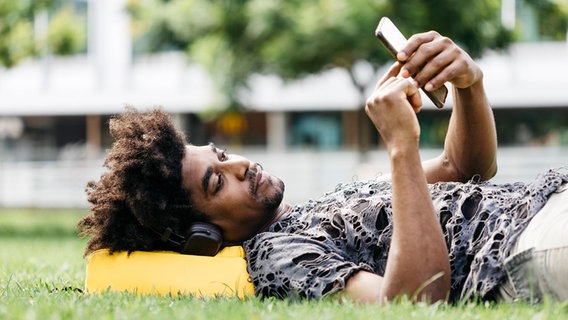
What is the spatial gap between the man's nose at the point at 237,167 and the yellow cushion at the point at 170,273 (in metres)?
0.35

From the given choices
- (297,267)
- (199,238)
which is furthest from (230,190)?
(297,267)

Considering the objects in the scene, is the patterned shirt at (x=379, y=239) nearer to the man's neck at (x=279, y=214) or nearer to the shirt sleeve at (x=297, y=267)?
the shirt sleeve at (x=297, y=267)

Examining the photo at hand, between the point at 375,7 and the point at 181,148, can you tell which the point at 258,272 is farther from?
the point at 375,7

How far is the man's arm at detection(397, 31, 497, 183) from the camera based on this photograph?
3.86 m

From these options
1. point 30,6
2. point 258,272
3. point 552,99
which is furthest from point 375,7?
point 552,99

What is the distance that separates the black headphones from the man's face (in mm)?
70

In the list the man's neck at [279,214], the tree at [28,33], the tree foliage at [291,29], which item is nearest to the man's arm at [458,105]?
the man's neck at [279,214]

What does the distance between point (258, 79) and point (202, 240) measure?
18998 mm

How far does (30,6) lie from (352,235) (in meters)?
11.8

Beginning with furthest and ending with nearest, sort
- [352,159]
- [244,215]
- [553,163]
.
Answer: [352,159] → [553,163] → [244,215]

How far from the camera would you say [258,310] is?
10.8ft

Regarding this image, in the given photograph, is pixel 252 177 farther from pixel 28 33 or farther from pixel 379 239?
pixel 28 33

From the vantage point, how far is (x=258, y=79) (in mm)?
22938

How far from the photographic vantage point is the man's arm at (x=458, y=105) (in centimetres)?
386
